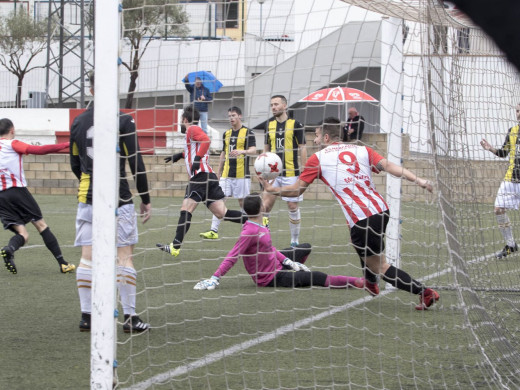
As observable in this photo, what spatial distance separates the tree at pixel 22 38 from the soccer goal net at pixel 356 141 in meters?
26.4

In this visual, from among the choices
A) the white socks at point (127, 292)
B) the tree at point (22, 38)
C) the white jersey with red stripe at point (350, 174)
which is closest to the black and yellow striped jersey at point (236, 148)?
the white jersey with red stripe at point (350, 174)

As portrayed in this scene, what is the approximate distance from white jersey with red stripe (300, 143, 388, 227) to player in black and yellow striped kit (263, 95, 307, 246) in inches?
7.9

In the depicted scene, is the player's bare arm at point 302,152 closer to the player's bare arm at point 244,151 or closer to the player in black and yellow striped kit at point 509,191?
the player's bare arm at point 244,151

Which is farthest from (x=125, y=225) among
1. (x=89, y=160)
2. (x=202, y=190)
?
(x=202, y=190)

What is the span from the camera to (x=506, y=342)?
5223 millimetres

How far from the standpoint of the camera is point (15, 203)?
348 inches

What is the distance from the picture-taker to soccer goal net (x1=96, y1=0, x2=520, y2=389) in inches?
184

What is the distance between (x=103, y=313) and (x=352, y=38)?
247cm

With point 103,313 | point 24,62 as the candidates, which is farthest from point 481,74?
point 24,62

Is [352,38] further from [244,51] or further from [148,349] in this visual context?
[148,349]

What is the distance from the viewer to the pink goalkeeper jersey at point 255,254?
7190 millimetres

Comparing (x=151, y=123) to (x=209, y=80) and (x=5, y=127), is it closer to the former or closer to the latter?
(x=209, y=80)

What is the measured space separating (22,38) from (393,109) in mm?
28921

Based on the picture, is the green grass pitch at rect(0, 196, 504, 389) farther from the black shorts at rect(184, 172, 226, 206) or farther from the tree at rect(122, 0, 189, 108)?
the tree at rect(122, 0, 189, 108)
